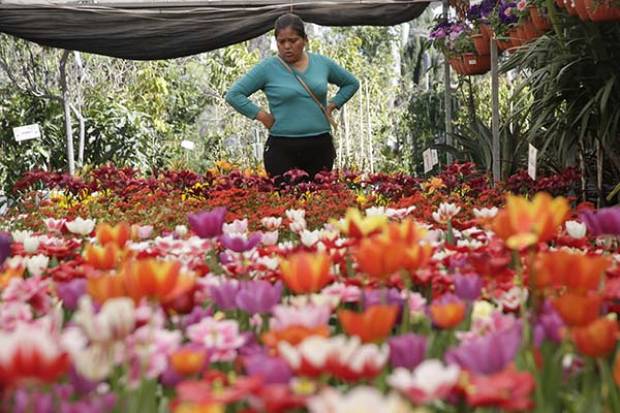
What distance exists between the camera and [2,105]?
10172 millimetres

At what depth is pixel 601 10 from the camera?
3.44 metres

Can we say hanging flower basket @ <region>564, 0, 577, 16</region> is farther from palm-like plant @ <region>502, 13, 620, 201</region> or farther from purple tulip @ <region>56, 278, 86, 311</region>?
purple tulip @ <region>56, 278, 86, 311</region>

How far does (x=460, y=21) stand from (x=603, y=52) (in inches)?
87.7

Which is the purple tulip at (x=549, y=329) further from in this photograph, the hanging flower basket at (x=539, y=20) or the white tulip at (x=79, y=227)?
the hanging flower basket at (x=539, y=20)

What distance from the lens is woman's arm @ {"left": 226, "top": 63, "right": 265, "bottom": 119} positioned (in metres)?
4.56

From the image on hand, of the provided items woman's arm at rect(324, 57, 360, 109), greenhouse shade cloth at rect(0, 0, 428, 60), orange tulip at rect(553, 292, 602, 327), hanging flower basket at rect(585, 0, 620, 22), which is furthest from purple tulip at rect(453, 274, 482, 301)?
greenhouse shade cloth at rect(0, 0, 428, 60)

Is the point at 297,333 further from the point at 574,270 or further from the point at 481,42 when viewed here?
the point at 481,42

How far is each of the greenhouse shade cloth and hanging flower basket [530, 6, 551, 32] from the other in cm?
256

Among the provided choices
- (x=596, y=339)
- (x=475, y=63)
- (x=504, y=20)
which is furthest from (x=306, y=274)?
(x=475, y=63)

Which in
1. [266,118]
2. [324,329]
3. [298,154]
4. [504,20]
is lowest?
[298,154]

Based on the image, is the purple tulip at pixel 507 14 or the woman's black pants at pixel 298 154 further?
the purple tulip at pixel 507 14

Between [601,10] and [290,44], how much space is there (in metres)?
1.41

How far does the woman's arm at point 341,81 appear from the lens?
4.76 metres

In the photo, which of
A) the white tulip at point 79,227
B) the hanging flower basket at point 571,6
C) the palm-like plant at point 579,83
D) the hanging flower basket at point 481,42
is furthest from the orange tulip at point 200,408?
the hanging flower basket at point 481,42
